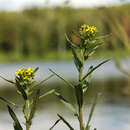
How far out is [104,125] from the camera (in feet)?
20.0

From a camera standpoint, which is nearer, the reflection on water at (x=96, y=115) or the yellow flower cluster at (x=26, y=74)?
the yellow flower cluster at (x=26, y=74)

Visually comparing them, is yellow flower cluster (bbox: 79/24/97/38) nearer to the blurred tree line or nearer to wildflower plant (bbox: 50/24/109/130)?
wildflower plant (bbox: 50/24/109/130)

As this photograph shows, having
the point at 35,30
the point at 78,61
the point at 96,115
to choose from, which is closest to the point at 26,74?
the point at 78,61

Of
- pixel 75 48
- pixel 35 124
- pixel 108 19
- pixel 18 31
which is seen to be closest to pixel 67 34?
pixel 75 48

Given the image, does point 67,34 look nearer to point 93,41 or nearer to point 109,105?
point 93,41

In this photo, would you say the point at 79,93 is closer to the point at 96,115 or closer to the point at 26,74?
the point at 26,74

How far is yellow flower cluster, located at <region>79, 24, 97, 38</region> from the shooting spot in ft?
4.51

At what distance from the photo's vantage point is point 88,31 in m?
1.38

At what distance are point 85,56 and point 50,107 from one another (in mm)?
7495

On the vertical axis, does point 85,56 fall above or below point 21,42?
above

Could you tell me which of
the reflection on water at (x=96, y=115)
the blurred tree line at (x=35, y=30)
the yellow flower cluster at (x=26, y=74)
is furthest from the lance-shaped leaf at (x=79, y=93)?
the blurred tree line at (x=35, y=30)

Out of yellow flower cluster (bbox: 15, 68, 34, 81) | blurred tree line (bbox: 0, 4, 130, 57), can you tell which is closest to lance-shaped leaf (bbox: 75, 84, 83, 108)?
yellow flower cluster (bbox: 15, 68, 34, 81)

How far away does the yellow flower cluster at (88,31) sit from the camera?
4.51 feet

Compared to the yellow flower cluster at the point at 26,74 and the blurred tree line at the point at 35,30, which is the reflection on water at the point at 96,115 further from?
the blurred tree line at the point at 35,30
